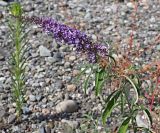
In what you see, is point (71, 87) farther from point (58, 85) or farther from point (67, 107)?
point (67, 107)

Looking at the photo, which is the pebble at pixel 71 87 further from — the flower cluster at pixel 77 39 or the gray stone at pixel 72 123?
the flower cluster at pixel 77 39

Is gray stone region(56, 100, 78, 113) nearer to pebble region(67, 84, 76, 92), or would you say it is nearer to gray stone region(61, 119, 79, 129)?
gray stone region(61, 119, 79, 129)

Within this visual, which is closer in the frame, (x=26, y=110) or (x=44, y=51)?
(x=26, y=110)

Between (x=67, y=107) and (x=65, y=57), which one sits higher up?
(x=65, y=57)

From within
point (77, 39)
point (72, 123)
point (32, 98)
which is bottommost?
→ point (72, 123)

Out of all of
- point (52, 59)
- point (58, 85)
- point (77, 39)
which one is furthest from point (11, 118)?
point (77, 39)

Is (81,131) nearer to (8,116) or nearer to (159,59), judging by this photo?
(8,116)

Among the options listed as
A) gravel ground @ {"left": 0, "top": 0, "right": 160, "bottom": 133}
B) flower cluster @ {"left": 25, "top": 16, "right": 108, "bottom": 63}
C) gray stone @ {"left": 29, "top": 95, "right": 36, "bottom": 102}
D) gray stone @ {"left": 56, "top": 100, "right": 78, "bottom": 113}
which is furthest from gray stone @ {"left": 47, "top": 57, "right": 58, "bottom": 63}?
flower cluster @ {"left": 25, "top": 16, "right": 108, "bottom": 63}
